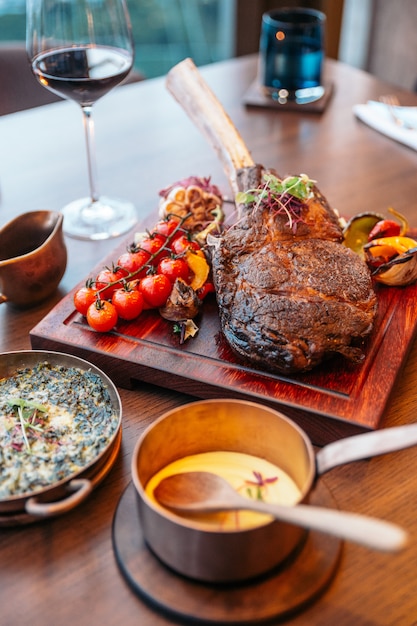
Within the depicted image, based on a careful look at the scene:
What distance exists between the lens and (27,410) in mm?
1074

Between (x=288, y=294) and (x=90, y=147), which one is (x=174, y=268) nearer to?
(x=288, y=294)

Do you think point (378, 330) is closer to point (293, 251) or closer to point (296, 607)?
point (293, 251)

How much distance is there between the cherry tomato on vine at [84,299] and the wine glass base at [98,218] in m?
0.42

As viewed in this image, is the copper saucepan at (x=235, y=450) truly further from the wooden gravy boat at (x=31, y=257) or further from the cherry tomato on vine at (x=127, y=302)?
the wooden gravy boat at (x=31, y=257)

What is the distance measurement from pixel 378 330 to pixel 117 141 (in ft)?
4.04

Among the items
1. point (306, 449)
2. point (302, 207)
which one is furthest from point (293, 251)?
point (306, 449)

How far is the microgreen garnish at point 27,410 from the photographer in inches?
40.9

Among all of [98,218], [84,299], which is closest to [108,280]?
[84,299]

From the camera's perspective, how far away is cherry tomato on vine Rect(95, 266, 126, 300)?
1.31 meters

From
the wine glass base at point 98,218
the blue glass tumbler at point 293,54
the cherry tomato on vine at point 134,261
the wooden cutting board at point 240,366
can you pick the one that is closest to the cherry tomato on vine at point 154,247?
the cherry tomato on vine at point 134,261

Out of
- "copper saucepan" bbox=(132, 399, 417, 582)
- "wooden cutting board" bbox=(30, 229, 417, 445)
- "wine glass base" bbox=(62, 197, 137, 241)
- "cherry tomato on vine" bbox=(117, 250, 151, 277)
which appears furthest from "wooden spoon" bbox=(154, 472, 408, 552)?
"wine glass base" bbox=(62, 197, 137, 241)

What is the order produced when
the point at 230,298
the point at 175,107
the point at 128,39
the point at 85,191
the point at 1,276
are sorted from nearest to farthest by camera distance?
the point at 230,298, the point at 1,276, the point at 128,39, the point at 85,191, the point at 175,107

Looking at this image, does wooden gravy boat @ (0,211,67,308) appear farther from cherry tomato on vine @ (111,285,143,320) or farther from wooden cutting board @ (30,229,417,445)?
cherry tomato on vine @ (111,285,143,320)

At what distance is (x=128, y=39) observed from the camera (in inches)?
62.3
